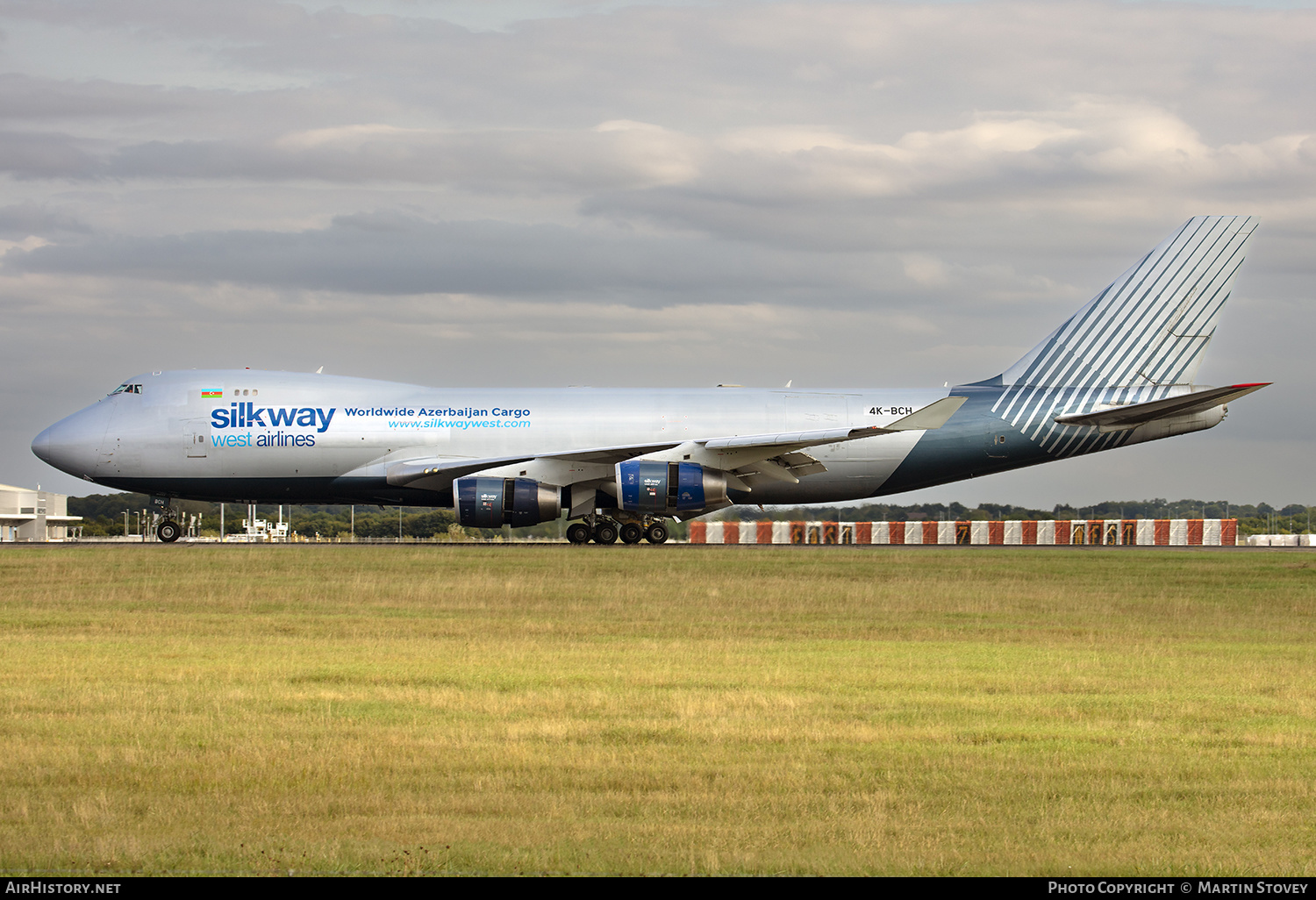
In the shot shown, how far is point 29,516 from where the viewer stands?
10106 centimetres

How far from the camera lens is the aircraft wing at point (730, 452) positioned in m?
34.9

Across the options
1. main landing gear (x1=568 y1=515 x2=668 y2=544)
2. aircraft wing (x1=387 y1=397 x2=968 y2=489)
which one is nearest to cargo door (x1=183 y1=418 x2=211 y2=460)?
aircraft wing (x1=387 y1=397 x2=968 y2=489)

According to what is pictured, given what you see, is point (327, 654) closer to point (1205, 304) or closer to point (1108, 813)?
point (1108, 813)

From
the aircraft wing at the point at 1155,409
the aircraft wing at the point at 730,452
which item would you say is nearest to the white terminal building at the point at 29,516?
the aircraft wing at the point at 730,452

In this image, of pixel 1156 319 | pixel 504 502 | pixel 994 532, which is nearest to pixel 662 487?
pixel 504 502

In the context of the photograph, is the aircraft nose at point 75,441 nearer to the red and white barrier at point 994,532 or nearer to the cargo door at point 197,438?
the cargo door at point 197,438

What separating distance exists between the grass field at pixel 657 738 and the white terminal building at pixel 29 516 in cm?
8327

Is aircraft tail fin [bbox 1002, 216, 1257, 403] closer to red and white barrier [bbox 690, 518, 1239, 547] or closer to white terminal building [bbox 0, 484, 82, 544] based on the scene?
red and white barrier [bbox 690, 518, 1239, 547]

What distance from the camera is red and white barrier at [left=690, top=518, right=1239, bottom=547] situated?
175 feet

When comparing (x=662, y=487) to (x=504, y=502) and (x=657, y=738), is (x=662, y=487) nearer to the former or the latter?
(x=504, y=502)

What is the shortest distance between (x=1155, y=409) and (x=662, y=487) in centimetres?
1393

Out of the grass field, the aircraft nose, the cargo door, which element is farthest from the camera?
the aircraft nose

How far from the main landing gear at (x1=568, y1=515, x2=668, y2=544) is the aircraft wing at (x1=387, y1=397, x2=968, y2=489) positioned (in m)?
1.92
